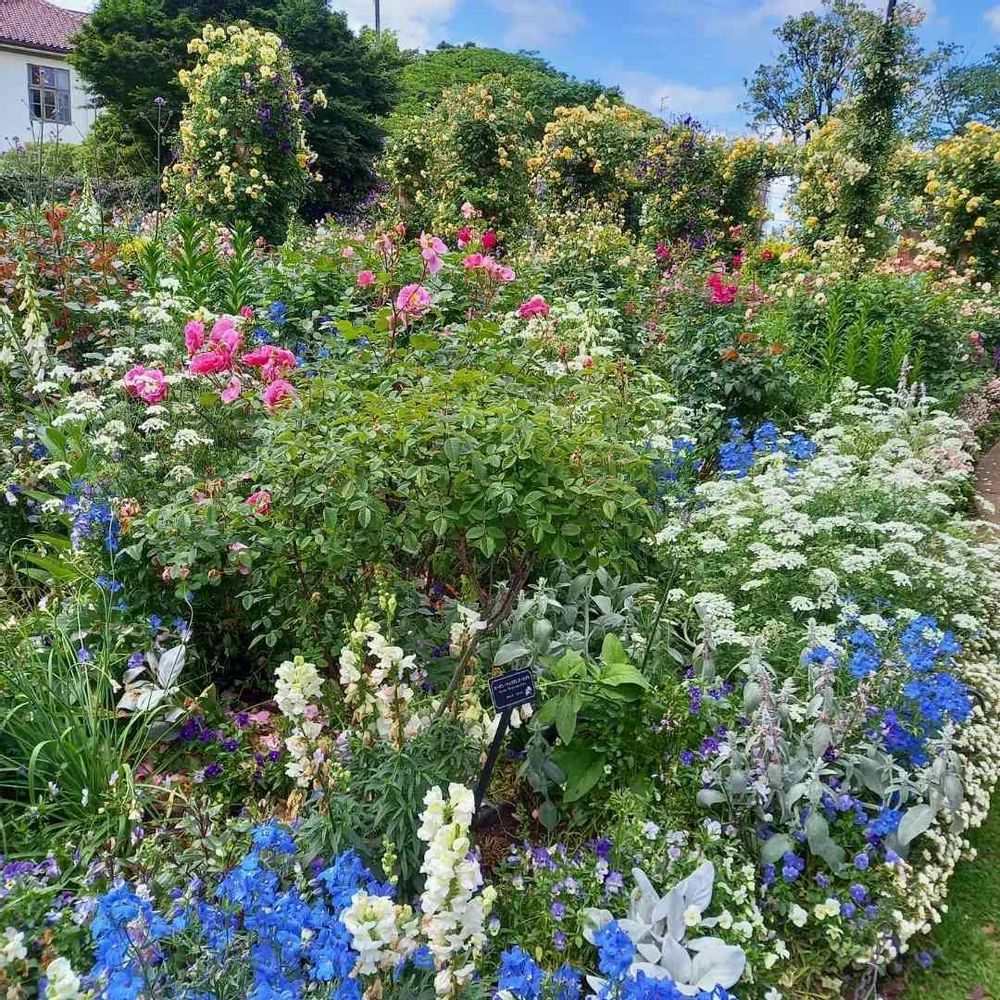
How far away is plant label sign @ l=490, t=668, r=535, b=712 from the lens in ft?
5.49

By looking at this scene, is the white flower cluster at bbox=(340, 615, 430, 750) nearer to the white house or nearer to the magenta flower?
the magenta flower

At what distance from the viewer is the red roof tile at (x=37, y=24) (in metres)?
24.9

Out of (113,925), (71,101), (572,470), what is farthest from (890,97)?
(71,101)

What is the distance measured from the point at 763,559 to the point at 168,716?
1976 mm

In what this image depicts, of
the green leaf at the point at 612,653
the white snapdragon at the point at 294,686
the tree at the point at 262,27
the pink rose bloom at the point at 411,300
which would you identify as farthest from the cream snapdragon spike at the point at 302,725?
the tree at the point at 262,27

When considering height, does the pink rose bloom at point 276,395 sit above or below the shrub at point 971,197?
below

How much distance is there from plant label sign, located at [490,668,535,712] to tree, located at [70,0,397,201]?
70.0 feet

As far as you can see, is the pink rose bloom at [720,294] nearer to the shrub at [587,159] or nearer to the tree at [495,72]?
the shrub at [587,159]

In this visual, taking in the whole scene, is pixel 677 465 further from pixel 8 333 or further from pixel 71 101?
pixel 71 101

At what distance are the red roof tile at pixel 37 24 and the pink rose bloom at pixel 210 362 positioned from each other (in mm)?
28817

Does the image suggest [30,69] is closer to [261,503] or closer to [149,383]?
[149,383]

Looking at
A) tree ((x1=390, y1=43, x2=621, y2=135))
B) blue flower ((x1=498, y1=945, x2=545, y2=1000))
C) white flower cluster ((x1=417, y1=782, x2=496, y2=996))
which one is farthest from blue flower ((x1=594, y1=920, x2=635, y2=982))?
tree ((x1=390, y1=43, x2=621, y2=135))

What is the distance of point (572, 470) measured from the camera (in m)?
2.09

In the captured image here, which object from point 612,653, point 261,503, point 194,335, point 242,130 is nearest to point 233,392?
point 194,335
